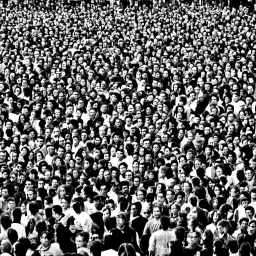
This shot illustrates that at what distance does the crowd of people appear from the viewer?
11219 mm

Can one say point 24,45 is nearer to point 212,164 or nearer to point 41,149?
point 41,149

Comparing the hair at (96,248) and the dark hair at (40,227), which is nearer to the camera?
the hair at (96,248)

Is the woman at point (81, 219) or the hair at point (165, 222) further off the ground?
the hair at point (165, 222)

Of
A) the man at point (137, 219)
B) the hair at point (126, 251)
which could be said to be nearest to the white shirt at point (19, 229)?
the man at point (137, 219)

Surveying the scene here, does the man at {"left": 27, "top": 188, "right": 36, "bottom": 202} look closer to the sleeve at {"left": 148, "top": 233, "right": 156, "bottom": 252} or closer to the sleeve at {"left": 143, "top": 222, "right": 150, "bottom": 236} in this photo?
the sleeve at {"left": 143, "top": 222, "right": 150, "bottom": 236}

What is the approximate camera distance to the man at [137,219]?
11812 millimetres

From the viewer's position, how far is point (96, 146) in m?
15.8

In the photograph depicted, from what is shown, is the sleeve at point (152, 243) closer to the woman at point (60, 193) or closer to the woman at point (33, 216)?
the woman at point (33, 216)

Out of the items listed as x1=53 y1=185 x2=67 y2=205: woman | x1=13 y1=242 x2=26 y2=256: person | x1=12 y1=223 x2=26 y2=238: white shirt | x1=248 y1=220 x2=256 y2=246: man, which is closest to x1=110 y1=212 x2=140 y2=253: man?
x1=13 y1=242 x2=26 y2=256: person

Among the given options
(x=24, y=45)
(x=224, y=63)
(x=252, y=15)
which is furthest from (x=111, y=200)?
(x=252, y=15)

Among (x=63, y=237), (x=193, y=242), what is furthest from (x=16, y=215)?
(x=193, y=242)

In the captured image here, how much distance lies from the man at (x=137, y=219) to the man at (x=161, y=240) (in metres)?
0.66

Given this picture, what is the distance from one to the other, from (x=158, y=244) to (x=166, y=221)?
32 centimetres

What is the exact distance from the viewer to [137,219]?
1185 cm
